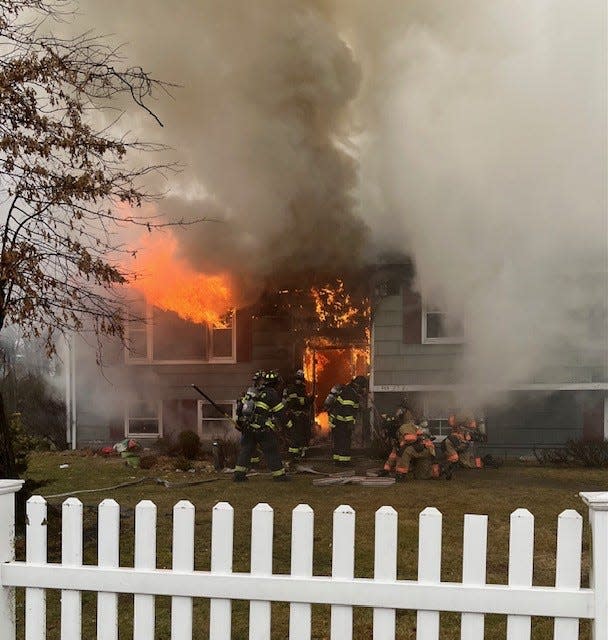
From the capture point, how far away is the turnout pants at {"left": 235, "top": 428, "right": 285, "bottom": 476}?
843cm

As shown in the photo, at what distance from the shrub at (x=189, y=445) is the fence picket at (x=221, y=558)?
863 cm

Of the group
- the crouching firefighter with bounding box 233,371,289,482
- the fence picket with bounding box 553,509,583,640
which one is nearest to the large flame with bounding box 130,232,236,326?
the crouching firefighter with bounding box 233,371,289,482

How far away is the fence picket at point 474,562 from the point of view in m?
2.26

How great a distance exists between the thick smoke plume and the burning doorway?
1.92 meters

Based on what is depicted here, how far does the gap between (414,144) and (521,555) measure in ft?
27.2

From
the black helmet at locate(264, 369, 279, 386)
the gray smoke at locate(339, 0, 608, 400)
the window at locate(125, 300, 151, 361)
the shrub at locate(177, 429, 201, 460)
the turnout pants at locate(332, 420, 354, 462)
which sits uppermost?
the gray smoke at locate(339, 0, 608, 400)

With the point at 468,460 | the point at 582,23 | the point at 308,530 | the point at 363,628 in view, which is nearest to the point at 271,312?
the point at 468,460

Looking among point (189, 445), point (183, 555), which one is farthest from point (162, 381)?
point (183, 555)

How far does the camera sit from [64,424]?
12.9 meters

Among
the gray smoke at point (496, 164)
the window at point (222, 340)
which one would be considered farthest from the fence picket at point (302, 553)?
the window at point (222, 340)

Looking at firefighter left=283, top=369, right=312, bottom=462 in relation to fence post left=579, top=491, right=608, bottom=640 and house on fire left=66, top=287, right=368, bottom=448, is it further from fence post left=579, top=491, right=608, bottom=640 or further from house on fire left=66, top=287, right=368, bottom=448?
fence post left=579, top=491, right=608, bottom=640

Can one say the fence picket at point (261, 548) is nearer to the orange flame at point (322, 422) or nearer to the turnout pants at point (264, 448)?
the turnout pants at point (264, 448)

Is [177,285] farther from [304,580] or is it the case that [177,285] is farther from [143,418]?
[304,580]

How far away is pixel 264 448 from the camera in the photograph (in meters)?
8.58
